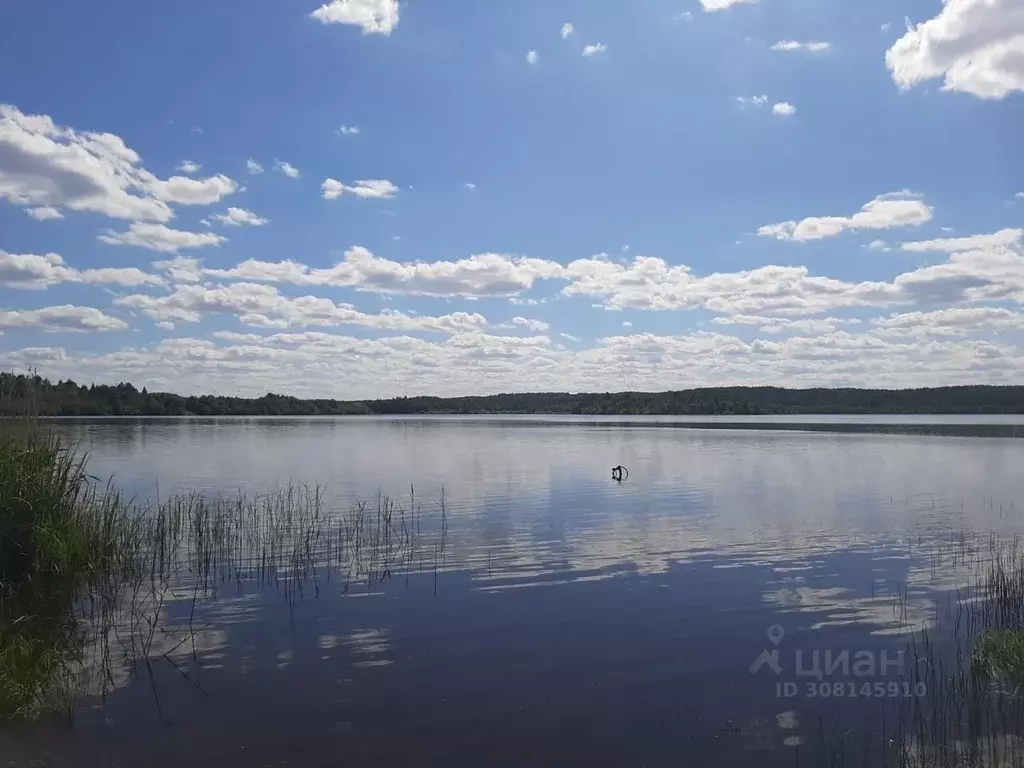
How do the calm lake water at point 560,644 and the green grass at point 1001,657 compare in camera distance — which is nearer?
the calm lake water at point 560,644

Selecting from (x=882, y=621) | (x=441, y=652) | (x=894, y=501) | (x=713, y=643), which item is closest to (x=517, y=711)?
(x=441, y=652)

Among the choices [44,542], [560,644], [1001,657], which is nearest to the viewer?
[1001,657]

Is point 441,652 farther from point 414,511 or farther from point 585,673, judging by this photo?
point 414,511

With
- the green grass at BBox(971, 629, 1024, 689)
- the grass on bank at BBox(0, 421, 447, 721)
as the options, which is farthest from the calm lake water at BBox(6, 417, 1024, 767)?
the green grass at BBox(971, 629, 1024, 689)

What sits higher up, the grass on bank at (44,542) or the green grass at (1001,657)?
the grass on bank at (44,542)

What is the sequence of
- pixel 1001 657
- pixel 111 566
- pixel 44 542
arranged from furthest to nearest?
pixel 111 566 < pixel 44 542 < pixel 1001 657

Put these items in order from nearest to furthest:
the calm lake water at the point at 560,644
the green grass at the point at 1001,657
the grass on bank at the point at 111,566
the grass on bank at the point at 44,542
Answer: the calm lake water at the point at 560,644, the green grass at the point at 1001,657, the grass on bank at the point at 111,566, the grass on bank at the point at 44,542

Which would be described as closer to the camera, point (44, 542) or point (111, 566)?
point (44, 542)

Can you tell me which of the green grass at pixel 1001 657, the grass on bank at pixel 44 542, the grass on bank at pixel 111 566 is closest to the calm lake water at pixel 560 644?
the grass on bank at pixel 111 566

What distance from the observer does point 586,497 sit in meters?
25.4

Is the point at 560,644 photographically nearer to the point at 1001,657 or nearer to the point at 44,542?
the point at 1001,657

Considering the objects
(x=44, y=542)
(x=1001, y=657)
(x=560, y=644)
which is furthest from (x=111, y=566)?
(x=1001, y=657)

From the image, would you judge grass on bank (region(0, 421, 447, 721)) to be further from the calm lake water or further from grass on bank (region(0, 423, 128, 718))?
the calm lake water

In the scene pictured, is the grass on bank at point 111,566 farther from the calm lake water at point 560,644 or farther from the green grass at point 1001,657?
the green grass at point 1001,657
